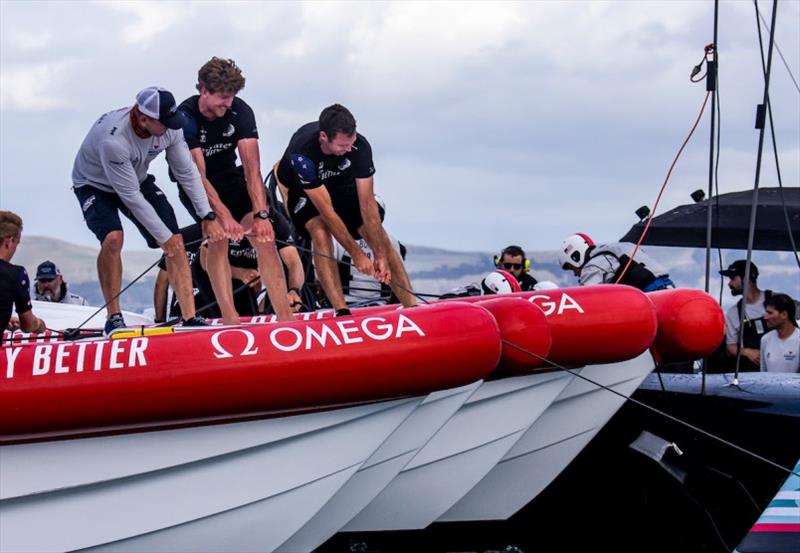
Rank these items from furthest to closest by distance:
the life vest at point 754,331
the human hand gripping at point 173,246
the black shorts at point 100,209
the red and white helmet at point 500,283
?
1. the red and white helmet at point 500,283
2. the life vest at point 754,331
3. the human hand gripping at point 173,246
4. the black shorts at point 100,209

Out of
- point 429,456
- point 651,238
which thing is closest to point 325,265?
point 429,456

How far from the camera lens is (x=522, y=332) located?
701cm

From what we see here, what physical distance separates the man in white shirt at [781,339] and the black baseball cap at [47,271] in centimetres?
675

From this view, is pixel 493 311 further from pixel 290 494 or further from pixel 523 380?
pixel 290 494

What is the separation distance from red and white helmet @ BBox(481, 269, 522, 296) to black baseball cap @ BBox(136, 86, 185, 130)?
11.9ft

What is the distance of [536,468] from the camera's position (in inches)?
319

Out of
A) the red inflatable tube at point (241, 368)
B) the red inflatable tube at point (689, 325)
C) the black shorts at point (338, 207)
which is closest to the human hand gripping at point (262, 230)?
the black shorts at point (338, 207)

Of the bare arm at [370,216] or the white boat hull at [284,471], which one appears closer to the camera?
the white boat hull at [284,471]

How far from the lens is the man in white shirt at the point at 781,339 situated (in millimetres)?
8664

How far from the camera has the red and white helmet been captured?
10336 millimetres

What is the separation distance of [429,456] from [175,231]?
6.78 ft

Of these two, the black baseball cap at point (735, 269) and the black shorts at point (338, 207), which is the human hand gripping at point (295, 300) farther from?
the black baseball cap at point (735, 269)

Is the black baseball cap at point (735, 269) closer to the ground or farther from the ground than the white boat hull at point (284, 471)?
farther from the ground

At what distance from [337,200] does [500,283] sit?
2276 mm
